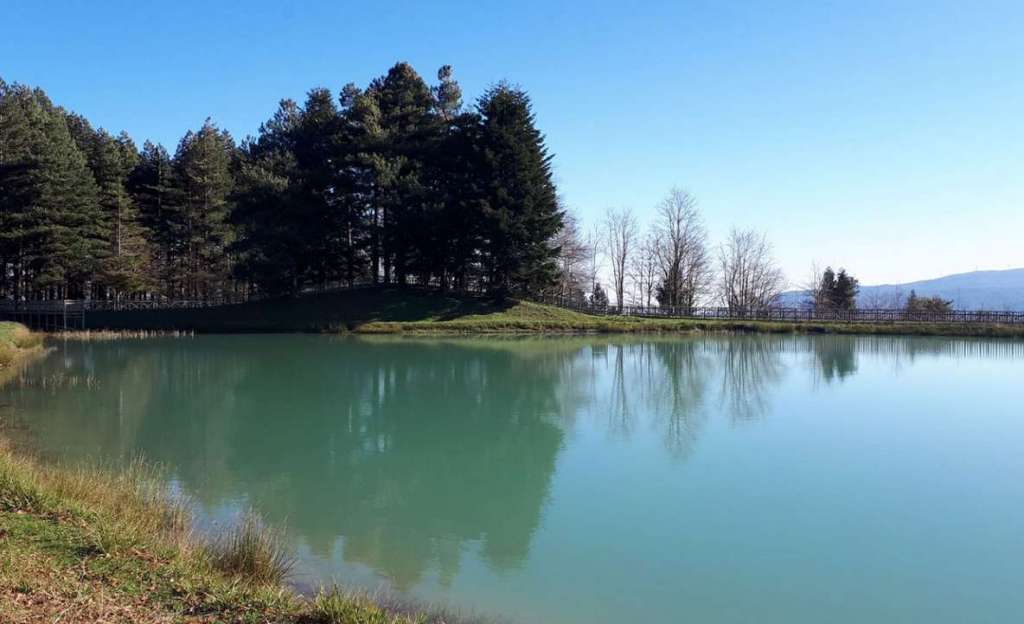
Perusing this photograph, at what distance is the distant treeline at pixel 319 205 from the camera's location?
40.8m

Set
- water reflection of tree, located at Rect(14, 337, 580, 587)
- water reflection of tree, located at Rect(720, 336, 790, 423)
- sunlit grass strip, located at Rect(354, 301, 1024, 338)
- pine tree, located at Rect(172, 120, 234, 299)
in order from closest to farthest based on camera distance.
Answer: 1. water reflection of tree, located at Rect(14, 337, 580, 587)
2. water reflection of tree, located at Rect(720, 336, 790, 423)
3. sunlit grass strip, located at Rect(354, 301, 1024, 338)
4. pine tree, located at Rect(172, 120, 234, 299)

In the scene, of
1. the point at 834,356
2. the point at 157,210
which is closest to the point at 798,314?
the point at 834,356

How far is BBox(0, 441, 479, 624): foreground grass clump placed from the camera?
4215 millimetres

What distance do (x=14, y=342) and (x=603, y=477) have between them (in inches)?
1001

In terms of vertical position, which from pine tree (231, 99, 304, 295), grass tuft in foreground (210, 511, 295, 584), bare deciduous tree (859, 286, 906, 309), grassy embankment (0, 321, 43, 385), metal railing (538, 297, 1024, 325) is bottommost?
grass tuft in foreground (210, 511, 295, 584)

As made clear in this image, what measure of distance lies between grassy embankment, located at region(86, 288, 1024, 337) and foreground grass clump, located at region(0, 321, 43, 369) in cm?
1004

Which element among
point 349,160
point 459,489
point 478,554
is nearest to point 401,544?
point 478,554

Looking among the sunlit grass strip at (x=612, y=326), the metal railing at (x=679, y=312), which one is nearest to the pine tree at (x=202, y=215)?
the metal railing at (x=679, y=312)

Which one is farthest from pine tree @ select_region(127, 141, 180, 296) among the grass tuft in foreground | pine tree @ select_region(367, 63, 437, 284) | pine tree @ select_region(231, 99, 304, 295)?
the grass tuft in foreground

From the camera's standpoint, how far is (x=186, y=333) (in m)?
38.3

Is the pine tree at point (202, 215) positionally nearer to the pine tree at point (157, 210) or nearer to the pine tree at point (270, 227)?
the pine tree at point (157, 210)

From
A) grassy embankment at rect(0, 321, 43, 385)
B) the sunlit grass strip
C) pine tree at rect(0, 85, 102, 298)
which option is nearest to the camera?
grassy embankment at rect(0, 321, 43, 385)

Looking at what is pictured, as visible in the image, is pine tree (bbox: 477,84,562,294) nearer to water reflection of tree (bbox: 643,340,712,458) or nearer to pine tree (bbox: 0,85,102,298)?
water reflection of tree (bbox: 643,340,712,458)

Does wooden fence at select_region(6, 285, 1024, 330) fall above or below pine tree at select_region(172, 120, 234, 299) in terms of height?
below
